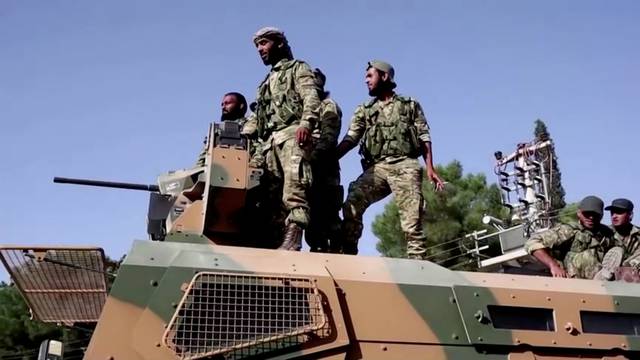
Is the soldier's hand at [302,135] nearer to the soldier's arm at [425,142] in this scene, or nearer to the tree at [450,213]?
the soldier's arm at [425,142]

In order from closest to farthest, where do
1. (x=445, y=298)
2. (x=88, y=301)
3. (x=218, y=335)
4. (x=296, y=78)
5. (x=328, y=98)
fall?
1. (x=218, y=335)
2. (x=445, y=298)
3. (x=88, y=301)
4. (x=296, y=78)
5. (x=328, y=98)

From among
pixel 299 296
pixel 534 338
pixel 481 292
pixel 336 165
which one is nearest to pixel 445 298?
pixel 481 292

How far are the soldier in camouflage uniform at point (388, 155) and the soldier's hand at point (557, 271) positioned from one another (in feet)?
3.27

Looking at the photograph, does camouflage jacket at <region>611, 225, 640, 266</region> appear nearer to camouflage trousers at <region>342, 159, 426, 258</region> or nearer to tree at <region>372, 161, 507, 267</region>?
camouflage trousers at <region>342, 159, 426, 258</region>

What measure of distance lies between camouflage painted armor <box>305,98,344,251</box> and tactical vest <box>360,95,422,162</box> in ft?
1.09

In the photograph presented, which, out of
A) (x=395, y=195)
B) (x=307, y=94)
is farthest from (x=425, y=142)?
(x=307, y=94)

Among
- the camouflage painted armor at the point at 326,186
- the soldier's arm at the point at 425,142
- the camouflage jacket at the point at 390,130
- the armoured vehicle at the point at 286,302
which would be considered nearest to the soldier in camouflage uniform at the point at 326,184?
the camouflage painted armor at the point at 326,186

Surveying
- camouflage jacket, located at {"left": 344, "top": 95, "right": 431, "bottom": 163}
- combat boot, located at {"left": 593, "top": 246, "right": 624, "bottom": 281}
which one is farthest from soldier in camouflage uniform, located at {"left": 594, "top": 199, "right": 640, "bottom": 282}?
camouflage jacket, located at {"left": 344, "top": 95, "right": 431, "bottom": 163}

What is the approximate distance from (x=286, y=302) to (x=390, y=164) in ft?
8.53

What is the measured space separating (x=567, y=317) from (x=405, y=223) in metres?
1.77

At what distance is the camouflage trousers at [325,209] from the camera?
6.27 meters

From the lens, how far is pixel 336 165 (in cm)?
653

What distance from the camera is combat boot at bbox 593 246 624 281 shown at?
5.90 metres

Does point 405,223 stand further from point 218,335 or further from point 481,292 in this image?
point 218,335
